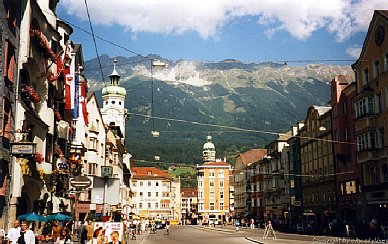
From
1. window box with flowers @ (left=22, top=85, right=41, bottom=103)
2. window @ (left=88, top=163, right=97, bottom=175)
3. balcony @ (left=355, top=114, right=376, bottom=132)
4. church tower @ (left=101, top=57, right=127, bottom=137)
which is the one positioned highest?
church tower @ (left=101, top=57, right=127, bottom=137)

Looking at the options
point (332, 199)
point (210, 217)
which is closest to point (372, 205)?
point (332, 199)

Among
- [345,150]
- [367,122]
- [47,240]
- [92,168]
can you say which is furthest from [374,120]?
[47,240]

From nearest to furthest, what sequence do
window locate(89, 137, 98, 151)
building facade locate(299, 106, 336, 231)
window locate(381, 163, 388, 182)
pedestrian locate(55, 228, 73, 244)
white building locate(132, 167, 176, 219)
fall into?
1. pedestrian locate(55, 228, 73, 244)
2. window locate(381, 163, 388, 182)
3. window locate(89, 137, 98, 151)
4. building facade locate(299, 106, 336, 231)
5. white building locate(132, 167, 176, 219)

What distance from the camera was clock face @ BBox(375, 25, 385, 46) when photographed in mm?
50906

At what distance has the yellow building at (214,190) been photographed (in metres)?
175

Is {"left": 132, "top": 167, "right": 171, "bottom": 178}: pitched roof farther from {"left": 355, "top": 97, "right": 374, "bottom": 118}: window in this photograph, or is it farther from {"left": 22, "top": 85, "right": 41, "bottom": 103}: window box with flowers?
{"left": 22, "top": 85, "right": 41, "bottom": 103}: window box with flowers

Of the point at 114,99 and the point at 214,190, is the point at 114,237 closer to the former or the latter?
the point at 114,99

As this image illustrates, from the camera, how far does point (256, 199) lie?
11631 centimetres

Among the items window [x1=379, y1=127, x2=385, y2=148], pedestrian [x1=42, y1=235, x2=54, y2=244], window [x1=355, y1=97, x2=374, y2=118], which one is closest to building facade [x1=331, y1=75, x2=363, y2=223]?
window [x1=355, y1=97, x2=374, y2=118]

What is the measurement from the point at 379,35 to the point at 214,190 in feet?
422

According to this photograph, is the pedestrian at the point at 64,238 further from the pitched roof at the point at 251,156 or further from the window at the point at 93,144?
the pitched roof at the point at 251,156

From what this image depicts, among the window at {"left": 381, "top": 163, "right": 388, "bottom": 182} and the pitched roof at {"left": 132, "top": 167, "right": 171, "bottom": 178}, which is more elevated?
the pitched roof at {"left": 132, "top": 167, "right": 171, "bottom": 178}

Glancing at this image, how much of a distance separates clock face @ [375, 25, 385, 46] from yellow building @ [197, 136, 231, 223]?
126 metres

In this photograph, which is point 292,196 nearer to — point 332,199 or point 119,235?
point 332,199
